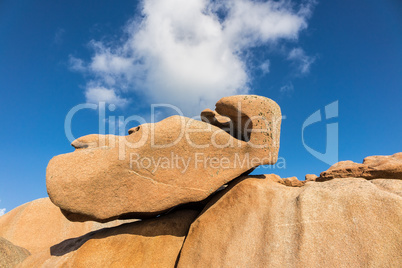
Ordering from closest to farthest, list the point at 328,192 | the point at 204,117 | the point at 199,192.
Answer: the point at 328,192, the point at 199,192, the point at 204,117

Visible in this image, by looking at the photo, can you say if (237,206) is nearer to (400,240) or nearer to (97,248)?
(400,240)

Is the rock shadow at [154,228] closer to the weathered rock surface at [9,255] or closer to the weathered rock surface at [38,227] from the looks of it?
the weathered rock surface at [9,255]

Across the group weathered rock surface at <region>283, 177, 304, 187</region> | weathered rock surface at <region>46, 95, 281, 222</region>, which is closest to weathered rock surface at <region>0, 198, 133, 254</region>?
weathered rock surface at <region>46, 95, 281, 222</region>

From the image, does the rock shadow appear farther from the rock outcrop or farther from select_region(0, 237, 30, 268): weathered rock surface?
select_region(0, 237, 30, 268): weathered rock surface

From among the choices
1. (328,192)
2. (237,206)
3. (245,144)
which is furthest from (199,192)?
(328,192)

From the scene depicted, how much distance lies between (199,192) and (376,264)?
4.30 meters

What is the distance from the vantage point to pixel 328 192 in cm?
634

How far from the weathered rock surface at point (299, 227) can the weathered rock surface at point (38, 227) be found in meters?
8.55

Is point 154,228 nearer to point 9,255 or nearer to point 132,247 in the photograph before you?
point 132,247

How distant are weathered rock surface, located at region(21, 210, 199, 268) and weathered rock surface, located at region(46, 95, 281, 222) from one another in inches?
23.3

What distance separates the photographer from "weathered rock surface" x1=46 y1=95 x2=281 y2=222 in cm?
679

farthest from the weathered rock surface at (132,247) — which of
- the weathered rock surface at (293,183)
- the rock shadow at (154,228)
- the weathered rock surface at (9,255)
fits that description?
the weathered rock surface at (293,183)

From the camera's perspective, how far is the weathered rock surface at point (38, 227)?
12.5 meters

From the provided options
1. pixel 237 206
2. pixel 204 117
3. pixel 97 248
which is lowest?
pixel 97 248
